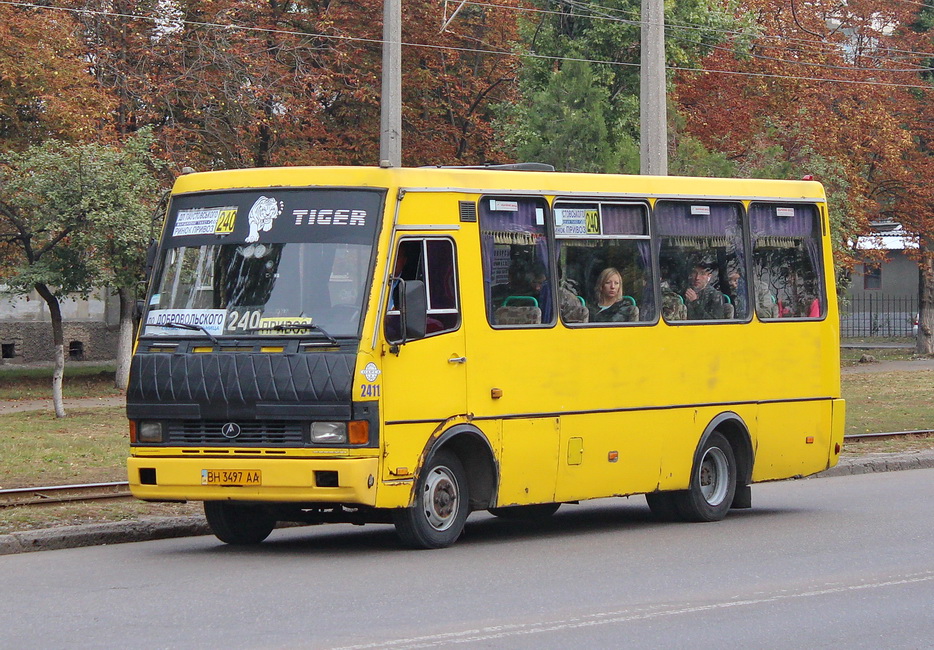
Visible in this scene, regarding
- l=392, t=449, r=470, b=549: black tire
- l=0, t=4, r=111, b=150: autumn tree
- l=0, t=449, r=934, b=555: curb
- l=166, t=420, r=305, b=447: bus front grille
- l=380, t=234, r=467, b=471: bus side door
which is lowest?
l=0, t=449, r=934, b=555: curb

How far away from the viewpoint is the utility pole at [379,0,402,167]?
1967 cm

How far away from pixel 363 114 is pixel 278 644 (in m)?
31.7

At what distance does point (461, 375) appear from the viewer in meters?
12.0

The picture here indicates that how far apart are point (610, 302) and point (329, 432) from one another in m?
3.25

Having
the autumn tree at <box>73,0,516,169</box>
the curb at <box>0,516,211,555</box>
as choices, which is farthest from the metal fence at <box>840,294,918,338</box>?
the curb at <box>0,516,211,555</box>

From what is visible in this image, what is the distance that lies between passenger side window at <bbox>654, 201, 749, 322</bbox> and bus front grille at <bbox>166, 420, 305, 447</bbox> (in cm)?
402

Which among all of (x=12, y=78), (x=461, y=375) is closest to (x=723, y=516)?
(x=461, y=375)

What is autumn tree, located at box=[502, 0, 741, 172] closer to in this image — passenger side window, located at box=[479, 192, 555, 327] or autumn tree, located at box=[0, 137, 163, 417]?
autumn tree, located at box=[0, 137, 163, 417]

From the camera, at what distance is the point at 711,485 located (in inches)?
571

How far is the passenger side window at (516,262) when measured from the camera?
12359 mm

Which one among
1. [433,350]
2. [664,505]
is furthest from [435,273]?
[664,505]

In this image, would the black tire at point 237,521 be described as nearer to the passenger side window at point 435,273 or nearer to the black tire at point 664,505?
the passenger side window at point 435,273

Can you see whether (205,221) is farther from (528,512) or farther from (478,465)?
(528,512)

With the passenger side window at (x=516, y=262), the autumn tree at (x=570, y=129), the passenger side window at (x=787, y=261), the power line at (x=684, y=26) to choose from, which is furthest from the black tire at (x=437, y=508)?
the power line at (x=684, y=26)
